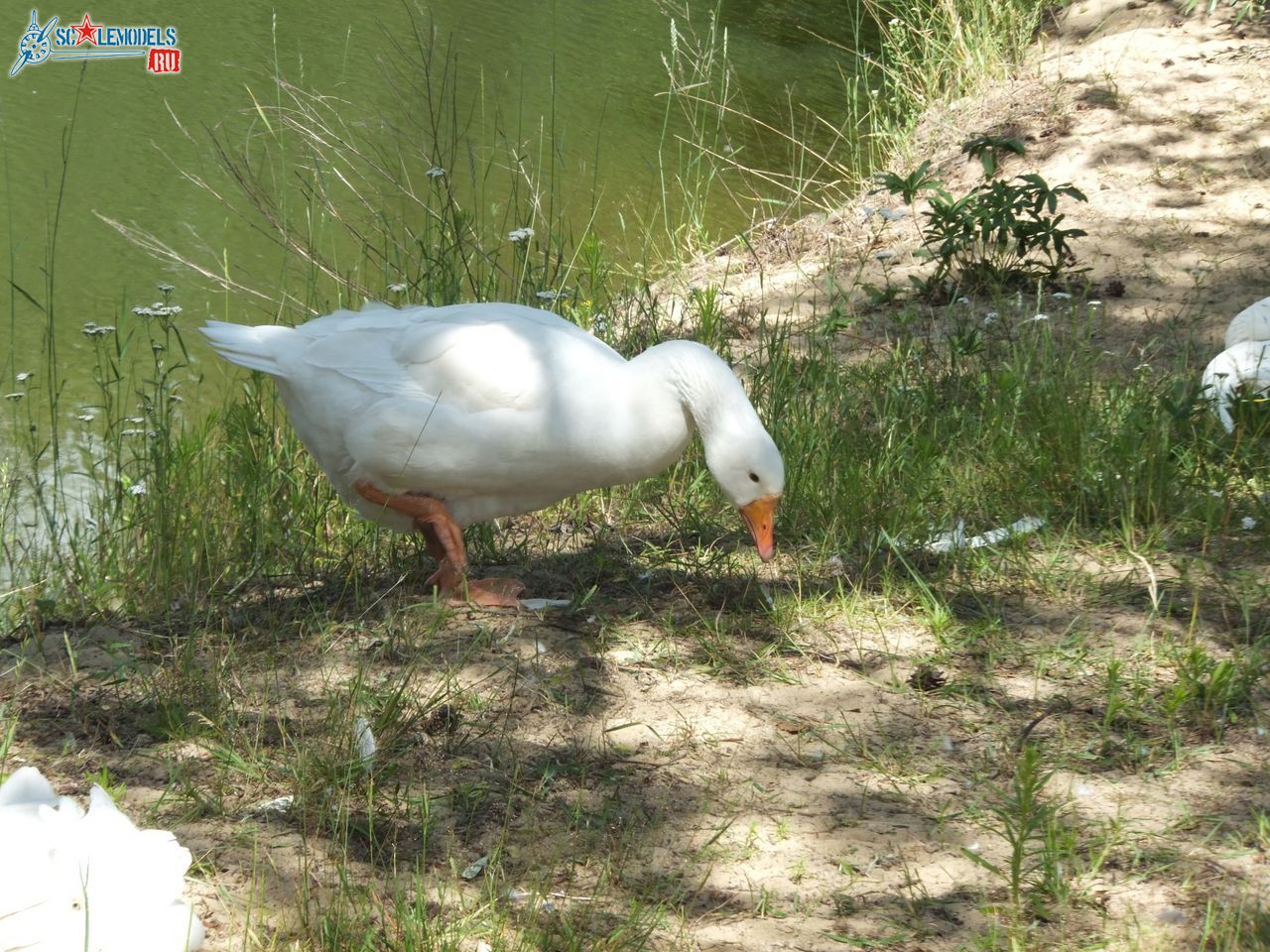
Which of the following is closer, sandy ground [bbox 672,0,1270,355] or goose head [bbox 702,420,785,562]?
goose head [bbox 702,420,785,562]

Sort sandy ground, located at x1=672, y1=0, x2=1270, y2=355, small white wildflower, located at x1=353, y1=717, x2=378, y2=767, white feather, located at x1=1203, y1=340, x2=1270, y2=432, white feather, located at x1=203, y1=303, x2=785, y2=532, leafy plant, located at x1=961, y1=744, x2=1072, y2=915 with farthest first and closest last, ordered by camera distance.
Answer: sandy ground, located at x1=672, y1=0, x2=1270, y2=355
white feather, located at x1=1203, y1=340, x2=1270, y2=432
white feather, located at x1=203, y1=303, x2=785, y2=532
small white wildflower, located at x1=353, y1=717, x2=378, y2=767
leafy plant, located at x1=961, y1=744, x2=1072, y2=915

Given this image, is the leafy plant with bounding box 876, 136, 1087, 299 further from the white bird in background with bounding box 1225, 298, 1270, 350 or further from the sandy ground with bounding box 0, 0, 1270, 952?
the sandy ground with bounding box 0, 0, 1270, 952

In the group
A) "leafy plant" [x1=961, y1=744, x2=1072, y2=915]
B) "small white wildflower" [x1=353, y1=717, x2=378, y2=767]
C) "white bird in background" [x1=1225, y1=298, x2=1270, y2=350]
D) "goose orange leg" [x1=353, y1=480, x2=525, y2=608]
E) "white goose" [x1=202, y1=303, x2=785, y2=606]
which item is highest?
"white bird in background" [x1=1225, y1=298, x2=1270, y2=350]

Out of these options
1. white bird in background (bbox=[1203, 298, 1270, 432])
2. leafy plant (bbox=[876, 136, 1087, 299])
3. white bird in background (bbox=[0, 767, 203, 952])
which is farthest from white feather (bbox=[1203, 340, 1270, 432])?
white bird in background (bbox=[0, 767, 203, 952])

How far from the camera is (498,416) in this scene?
3770mm

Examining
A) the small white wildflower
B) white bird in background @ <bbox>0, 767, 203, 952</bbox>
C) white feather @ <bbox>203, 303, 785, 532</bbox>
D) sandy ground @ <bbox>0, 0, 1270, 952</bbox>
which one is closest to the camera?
white bird in background @ <bbox>0, 767, 203, 952</bbox>

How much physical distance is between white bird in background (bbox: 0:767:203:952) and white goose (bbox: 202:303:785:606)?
1.67 metres

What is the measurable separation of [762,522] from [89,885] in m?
2.21

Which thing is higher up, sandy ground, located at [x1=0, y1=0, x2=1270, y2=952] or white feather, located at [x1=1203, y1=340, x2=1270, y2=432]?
white feather, located at [x1=1203, y1=340, x2=1270, y2=432]

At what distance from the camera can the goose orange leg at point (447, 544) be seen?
3.95 meters

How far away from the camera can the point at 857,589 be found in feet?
12.9

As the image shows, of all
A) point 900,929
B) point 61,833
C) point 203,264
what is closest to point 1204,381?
point 900,929

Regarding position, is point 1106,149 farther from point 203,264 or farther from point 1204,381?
point 203,264

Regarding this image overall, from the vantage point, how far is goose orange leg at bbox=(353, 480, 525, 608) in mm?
3949
